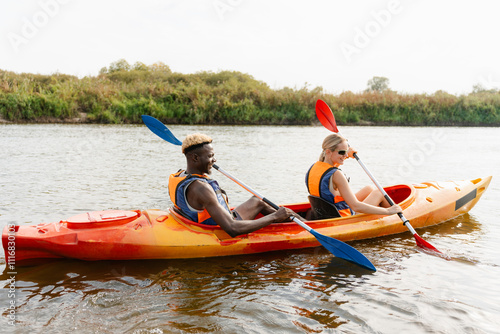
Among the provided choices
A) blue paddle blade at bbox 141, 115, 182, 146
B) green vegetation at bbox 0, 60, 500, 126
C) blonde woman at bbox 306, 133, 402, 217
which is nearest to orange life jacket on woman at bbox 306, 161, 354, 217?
blonde woman at bbox 306, 133, 402, 217

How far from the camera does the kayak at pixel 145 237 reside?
3.66 meters

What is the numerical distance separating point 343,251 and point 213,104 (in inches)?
727

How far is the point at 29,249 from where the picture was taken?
143 inches

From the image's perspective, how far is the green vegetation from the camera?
19.3 meters

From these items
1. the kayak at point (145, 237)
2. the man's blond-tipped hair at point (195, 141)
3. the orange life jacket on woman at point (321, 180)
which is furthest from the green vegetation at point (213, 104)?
the man's blond-tipped hair at point (195, 141)

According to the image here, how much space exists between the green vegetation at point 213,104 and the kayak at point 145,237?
16984 millimetres

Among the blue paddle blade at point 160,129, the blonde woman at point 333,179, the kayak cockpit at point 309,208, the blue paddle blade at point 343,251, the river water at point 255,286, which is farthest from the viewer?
the blue paddle blade at point 160,129

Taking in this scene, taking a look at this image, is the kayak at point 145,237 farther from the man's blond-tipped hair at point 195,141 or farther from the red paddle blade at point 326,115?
the red paddle blade at point 326,115

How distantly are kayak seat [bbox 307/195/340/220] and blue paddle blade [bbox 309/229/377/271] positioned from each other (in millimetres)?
489

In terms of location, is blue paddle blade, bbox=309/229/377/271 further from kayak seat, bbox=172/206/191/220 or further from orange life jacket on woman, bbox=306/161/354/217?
kayak seat, bbox=172/206/191/220

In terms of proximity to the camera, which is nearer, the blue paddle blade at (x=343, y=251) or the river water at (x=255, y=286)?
the river water at (x=255, y=286)

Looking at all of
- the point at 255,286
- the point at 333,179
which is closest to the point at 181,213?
the point at 255,286

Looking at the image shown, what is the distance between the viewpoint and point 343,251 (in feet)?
13.0

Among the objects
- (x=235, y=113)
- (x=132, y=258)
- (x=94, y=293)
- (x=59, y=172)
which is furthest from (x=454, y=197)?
(x=235, y=113)
